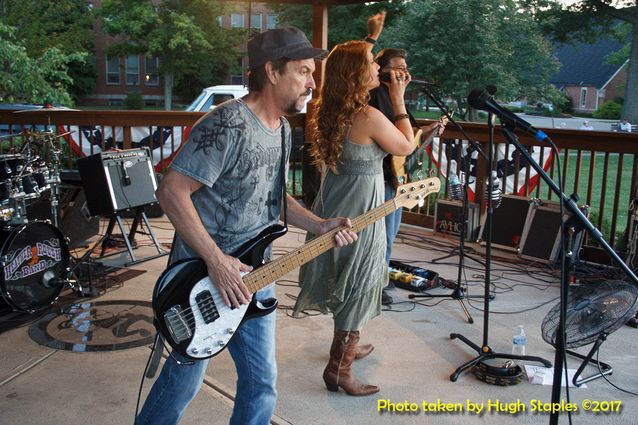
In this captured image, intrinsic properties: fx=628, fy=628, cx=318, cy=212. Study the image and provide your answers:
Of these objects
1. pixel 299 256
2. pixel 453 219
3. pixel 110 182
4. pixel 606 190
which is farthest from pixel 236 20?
pixel 299 256

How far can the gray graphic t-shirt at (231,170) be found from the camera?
2219mm

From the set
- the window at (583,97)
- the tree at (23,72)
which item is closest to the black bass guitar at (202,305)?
the tree at (23,72)

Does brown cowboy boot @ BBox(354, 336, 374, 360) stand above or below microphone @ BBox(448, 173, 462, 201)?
below

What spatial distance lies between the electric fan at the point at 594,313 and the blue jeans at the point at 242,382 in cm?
173

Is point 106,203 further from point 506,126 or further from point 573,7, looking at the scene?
point 573,7

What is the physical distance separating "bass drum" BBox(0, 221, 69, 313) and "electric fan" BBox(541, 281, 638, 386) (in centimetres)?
361

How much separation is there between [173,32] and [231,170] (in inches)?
1114

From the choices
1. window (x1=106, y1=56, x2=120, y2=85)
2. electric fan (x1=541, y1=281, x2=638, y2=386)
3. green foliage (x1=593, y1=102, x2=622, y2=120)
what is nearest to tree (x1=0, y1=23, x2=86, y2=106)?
electric fan (x1=541, y1=281, x2=638, y2=386)

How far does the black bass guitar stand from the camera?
2.29 m

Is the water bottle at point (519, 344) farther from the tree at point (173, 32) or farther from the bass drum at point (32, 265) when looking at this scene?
the tree at point (173, 32)

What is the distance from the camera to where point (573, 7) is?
1722 cm

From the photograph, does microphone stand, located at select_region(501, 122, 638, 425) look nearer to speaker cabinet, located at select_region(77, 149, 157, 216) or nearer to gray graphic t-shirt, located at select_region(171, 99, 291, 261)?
gray graphic t-shirt, located at select_region(171, 99, 291, 261)

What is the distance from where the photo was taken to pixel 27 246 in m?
4.65

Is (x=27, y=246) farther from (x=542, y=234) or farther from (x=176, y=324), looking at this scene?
(x=542, y=234)
